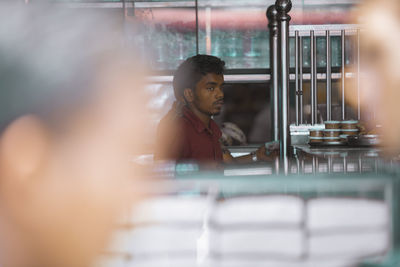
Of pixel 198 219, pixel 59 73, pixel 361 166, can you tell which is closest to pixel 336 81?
pixel 59 73

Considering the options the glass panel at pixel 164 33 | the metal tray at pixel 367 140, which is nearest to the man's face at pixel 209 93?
the metal tray at pixel 367 140

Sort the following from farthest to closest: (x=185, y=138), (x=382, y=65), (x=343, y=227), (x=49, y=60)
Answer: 1. (x=49, y=60)
2. (x=382, y=65)
3. (x=185, y=138)
4. (x=343, y=227)

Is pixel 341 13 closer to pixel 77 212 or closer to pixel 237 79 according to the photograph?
pixel 237 79

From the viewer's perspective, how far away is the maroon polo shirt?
62.3 inches

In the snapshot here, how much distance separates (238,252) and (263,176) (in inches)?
4.5

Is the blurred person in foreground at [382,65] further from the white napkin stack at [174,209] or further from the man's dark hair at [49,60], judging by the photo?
the white napkin stack at [174,209]

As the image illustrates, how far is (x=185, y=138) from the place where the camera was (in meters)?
1.62

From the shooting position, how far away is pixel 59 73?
3.42m

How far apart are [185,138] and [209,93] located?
0.17 metres

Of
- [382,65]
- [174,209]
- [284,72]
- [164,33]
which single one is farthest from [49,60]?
[174,209]

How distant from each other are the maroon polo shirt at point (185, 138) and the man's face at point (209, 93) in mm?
54

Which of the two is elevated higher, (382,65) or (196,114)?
(382,65)

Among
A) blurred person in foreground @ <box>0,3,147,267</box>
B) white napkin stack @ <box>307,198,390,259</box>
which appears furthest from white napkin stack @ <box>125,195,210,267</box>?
blurred person in foreground @ <box>0,3,147,267</box>

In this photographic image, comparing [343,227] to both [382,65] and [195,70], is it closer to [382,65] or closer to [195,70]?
[195,70]
